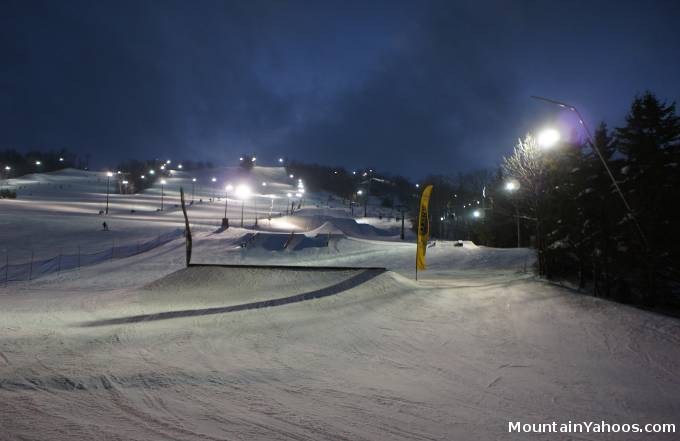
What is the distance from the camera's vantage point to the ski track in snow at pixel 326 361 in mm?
5906

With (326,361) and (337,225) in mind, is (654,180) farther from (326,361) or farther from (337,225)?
(337,225)

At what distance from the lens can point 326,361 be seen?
888 cm

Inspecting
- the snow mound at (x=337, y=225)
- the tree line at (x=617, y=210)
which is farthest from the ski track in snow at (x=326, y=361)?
the snow mound at (x=337, y=225)

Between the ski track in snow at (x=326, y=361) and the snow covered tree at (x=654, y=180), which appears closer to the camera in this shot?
the ski track in snow at (x=326, y=361)

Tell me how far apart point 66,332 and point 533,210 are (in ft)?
61.2

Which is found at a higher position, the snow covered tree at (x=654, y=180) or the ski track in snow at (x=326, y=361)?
the snow covered tree at (x=654, y=180)

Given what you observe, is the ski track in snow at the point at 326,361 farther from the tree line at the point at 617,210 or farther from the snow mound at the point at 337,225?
the snow mound at the point at 337,225

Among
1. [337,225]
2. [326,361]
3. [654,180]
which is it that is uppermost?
[654,180]

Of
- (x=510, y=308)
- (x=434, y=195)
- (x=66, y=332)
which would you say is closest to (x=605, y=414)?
(x=510, y=308)

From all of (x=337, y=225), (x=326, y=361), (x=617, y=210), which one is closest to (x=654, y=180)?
(x=617, y=210)

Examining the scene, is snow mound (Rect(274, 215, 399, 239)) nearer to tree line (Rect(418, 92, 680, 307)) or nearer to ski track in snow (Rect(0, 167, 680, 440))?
tree line (Rect(418, 92, 680, 307))

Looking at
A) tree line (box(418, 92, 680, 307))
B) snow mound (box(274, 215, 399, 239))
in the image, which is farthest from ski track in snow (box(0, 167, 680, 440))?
snow mound (box(274, 215, 399, 239))

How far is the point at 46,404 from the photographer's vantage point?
6141mm

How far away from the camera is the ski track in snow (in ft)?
19.4
